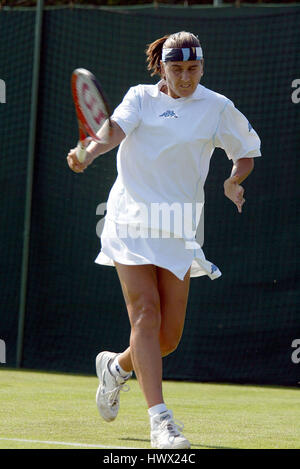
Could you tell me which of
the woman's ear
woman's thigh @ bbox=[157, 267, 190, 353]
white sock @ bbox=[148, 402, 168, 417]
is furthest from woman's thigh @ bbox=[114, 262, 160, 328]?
the woman's ear

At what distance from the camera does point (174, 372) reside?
7707mm

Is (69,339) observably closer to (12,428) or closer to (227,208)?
(227,208)

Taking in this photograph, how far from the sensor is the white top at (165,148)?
171 inches

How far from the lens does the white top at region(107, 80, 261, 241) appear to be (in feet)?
14.3

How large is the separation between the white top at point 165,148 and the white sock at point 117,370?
76cm

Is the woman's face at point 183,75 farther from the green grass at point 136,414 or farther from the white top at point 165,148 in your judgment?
the green grass at point 136,414

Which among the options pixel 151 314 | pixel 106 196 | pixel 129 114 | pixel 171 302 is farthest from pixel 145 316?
pixel 106 196

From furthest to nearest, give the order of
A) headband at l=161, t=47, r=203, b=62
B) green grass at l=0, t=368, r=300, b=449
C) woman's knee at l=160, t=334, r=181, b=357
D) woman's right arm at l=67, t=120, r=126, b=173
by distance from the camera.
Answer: woman's knee at l=160, t=334, r=181, b=357 < green grass at l=0, t=368, r=300, b=449 < headband at l=161, t=47, r=203, b=62 < woman's right arm at l=67, t=120, r=126, b=173

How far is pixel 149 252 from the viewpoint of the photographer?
14.2 feet

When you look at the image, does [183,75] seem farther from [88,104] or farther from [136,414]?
[136,414]

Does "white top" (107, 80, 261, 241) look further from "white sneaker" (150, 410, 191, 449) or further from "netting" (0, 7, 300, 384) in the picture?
"netting" (0, 7, 300, 384)

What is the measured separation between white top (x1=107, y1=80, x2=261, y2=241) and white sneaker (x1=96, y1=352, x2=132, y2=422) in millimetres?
808
